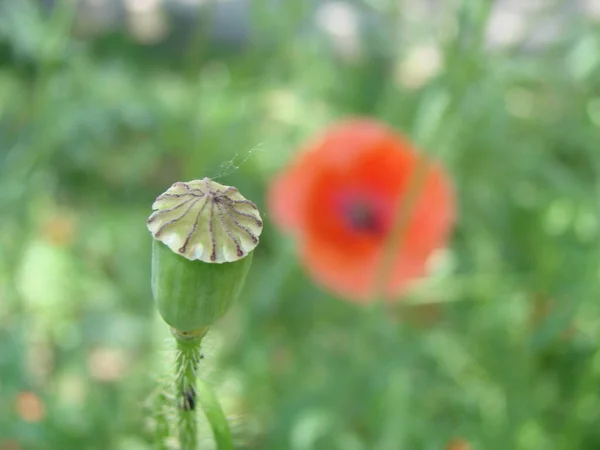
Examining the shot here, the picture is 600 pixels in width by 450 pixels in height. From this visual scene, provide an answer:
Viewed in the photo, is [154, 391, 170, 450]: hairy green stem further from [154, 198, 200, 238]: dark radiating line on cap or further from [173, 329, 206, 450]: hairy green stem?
[154, 198, 200, 238]: dark radiating line on cap

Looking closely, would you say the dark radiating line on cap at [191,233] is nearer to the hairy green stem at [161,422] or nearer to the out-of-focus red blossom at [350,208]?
the hairy green stem at [161,422]

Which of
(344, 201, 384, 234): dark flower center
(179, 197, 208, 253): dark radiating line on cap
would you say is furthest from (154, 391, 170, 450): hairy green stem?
(344, 201, 384, 234): dark flower center

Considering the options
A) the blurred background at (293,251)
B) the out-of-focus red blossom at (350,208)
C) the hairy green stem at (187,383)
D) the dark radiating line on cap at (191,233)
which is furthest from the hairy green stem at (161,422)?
the out-of-focus red blossom at (350,208)

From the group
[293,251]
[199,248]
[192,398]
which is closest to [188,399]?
[192,398]

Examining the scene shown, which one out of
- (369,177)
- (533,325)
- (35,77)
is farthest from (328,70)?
(533,325)

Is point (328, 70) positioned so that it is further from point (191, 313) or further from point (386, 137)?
point (191, 313)

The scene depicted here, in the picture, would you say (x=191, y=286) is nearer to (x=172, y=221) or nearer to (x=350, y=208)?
(x=172, y=221)
